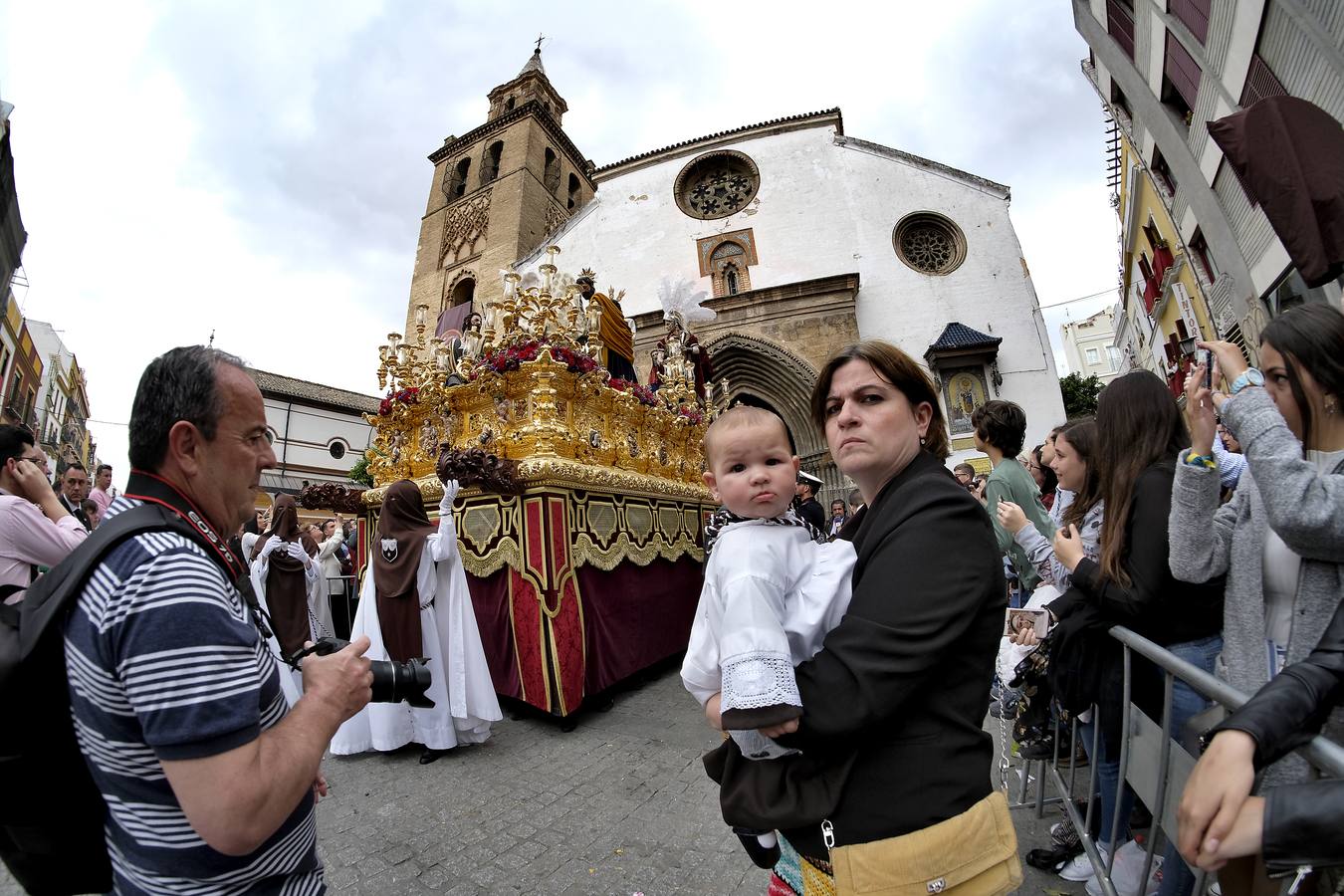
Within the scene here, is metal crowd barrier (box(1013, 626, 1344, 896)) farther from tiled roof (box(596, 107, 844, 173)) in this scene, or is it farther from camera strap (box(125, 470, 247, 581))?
tiled roof (box(596, 107, 844, 173))

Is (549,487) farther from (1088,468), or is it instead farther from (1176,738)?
(1176,738)

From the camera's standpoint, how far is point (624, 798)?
3092mm

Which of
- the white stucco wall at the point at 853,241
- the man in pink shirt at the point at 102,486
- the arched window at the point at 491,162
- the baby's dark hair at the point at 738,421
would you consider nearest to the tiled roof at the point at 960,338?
the white stucco wall at the point at 853,241

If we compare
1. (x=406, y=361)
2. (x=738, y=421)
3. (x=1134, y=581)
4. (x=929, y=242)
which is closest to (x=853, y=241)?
(x=929, y=242)

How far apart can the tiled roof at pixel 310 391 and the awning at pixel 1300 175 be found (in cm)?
3021

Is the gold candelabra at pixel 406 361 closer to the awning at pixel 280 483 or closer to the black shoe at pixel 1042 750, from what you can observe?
the black shoe at pixel 1042 750

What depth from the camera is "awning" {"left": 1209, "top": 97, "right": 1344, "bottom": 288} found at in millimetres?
4527

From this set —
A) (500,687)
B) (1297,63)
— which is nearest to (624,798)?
(500,687)

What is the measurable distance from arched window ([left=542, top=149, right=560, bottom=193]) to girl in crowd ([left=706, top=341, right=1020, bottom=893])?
90.9ft

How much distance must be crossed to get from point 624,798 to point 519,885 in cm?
83

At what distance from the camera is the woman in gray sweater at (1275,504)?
127 centimetres

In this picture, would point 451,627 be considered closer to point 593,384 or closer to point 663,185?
point 593,384

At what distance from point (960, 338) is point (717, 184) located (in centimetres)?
971

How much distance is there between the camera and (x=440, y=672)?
428 cm
